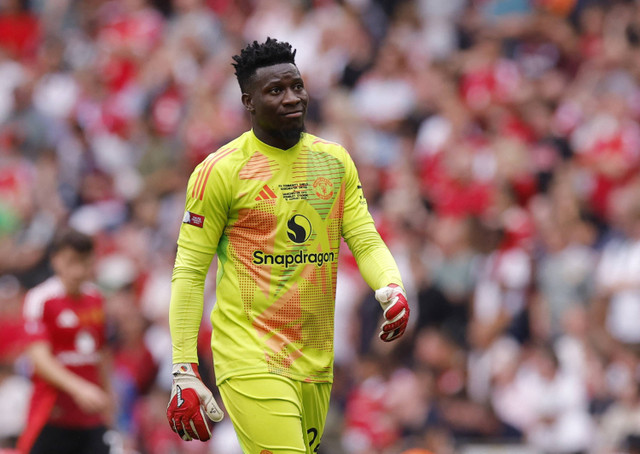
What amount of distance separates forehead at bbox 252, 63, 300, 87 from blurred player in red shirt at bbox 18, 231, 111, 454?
10.4ft

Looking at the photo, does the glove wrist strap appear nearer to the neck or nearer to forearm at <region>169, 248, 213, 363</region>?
forearm at <region>169, 248, 213, 363</region>

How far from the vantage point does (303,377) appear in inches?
231

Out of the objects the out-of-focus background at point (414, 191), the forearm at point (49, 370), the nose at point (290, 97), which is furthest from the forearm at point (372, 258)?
the out-of-focus background at point (414, 191)

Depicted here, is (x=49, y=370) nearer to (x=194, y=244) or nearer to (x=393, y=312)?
(x=194, y=244)

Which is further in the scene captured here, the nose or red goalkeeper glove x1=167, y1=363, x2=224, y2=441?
the nose

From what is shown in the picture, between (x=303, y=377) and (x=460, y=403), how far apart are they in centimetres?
513

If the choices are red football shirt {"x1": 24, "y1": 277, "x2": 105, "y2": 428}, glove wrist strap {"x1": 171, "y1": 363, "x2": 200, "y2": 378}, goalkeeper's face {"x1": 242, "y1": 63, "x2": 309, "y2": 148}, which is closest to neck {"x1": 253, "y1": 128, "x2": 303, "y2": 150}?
goalkeeper's face {"x1": 242, "y1": 63, "x2": 309, "y2": 148}

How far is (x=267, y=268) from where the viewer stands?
5848 millimetres

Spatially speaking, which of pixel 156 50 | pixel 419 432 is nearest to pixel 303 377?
pixel 419 432

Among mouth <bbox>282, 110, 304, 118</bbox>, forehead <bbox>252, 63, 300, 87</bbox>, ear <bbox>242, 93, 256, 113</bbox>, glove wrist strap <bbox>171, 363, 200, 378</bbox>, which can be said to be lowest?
glove wrist strap <bbox>171, 363, 200, 378</bbox>

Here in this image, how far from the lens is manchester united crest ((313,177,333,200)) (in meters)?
→ 5.94

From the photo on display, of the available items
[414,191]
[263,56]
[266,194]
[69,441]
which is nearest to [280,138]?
[266,194]

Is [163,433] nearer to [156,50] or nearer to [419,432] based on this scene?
[419,432]

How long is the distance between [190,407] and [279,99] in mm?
1594
